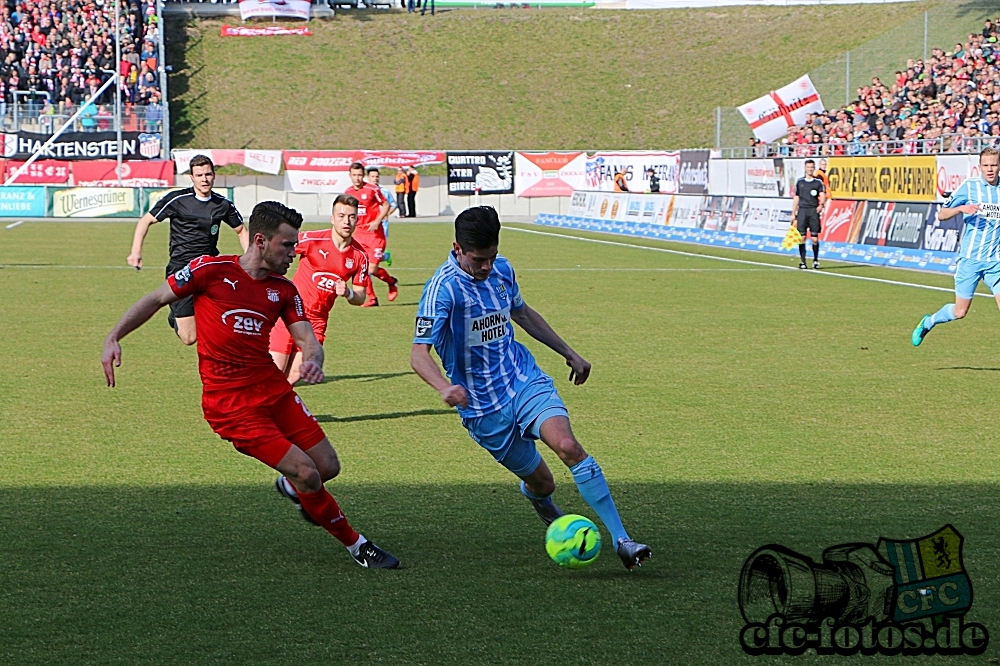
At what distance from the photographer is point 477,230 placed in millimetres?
6172

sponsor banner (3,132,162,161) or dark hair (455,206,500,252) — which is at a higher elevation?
sponsor banner (3,132,162,161)

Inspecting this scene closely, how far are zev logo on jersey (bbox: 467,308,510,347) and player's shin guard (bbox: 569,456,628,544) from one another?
77cm

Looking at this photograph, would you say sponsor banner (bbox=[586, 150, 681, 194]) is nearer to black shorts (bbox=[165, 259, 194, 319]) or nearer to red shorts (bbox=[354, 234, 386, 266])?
red shorts (bbox=[354, 234, 386, 266])

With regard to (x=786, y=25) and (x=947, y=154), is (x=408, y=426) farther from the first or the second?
(x=786, y=25)

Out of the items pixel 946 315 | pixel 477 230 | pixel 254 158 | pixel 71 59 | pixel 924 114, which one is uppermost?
pixel 71 59

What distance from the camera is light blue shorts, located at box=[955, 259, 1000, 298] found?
42.8 feet

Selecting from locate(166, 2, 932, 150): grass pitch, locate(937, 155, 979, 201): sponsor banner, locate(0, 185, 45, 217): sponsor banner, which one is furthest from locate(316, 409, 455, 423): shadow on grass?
locate(166, 2, 932, 150): grass pitch

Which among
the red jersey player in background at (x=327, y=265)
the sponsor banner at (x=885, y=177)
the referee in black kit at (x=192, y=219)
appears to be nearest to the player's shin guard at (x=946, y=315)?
the red jersey player in background at (x=327, y=265)

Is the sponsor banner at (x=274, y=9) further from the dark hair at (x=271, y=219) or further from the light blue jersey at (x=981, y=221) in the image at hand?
the dark hair at (x=271, y=219)

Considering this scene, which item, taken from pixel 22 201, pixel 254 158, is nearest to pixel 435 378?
pixel 22 201

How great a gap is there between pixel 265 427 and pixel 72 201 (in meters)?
41.4

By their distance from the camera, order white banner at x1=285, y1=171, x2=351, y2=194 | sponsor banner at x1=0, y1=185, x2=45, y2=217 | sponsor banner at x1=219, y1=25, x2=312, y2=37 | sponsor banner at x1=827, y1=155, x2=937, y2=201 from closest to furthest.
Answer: sponsor banner at x1=827, y1=155, x2=937, y2=201
sponsor banner at x1=0, y1=185, x2=45, y2=217
white banner at x1=285, y1=171, x2=351, y2=194
sponsor banner at x1=219, y1=25, x2=312, y2=37

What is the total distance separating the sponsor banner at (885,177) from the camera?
103 feet

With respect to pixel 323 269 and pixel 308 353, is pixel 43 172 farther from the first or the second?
pixel 308 353
